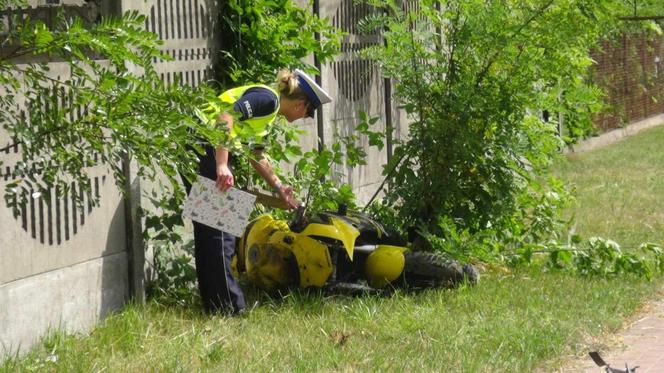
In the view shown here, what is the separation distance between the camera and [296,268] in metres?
8.04

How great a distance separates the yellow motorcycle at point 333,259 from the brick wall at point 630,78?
12341mm

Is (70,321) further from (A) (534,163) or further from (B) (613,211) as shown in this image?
(B) (613,211)

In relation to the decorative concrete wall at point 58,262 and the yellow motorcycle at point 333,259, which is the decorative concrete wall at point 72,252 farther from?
the yellow motorcycle at point 333,259

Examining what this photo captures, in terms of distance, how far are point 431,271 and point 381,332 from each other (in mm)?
1215

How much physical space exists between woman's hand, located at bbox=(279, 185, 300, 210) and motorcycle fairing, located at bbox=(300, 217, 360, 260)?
167mm

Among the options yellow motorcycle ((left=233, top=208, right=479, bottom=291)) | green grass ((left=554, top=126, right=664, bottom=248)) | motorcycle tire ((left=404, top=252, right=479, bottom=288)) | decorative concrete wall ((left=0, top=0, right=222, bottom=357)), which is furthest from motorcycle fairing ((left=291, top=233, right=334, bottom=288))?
green grass ((left=554, top=126, right=664, bottom=248))

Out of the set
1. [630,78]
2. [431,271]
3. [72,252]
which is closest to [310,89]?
[431,271]

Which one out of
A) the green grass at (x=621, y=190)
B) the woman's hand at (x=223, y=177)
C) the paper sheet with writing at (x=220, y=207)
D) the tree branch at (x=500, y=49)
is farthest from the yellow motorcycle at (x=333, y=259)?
the green grass at (x=621, y=190)

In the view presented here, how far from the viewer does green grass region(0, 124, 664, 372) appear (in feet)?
21.2

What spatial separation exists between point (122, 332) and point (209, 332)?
0.49 meters

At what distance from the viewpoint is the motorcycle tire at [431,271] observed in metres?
8.32

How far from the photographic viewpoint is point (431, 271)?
8.33 metres

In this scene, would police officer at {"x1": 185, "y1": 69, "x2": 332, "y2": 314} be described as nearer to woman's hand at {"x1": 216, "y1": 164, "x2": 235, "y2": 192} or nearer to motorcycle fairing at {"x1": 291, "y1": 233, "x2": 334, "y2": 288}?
woman's hand at {"x1": 216, "y1": 164, "x2": 235, "y2": 192}

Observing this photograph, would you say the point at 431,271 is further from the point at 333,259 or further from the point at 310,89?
the point at 310,89
